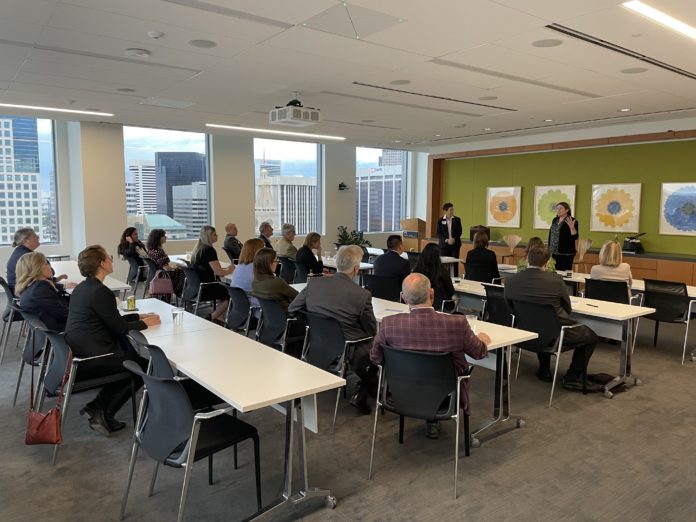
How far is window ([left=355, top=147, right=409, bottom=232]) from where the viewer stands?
1493 centimetres

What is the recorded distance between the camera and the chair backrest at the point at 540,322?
439 cm

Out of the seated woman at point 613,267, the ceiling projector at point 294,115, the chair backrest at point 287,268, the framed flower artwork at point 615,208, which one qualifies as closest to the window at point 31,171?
the chair backrest at point 287,268

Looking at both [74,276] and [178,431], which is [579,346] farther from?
[74,276]

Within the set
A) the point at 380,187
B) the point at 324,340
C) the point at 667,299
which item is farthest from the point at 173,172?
the point at 667,299

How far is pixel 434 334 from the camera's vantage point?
Result: 3.04 metres

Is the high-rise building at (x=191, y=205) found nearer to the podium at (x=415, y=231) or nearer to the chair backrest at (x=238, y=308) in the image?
the podium at (x=415, y=231)

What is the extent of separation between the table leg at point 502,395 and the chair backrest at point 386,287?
6.89 feet

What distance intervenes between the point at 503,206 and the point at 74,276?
8965mm

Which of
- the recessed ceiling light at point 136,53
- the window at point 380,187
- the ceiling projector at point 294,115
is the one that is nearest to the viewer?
the recessed ceiling light at point 136,53

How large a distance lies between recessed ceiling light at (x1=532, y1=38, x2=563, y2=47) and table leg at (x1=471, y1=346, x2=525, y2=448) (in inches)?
102

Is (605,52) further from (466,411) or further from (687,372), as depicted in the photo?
(466,411)

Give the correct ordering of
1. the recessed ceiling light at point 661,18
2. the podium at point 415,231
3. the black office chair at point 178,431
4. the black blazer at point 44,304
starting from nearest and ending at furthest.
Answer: the black office chair at point 178,431 < the recessed ceiling light at point 661,18 < the black blazer at point 44,304 < the podium at point 415,231

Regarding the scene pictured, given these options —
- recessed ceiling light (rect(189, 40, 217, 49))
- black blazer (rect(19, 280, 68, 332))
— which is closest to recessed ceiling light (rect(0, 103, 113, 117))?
recessed ceiling light (rect(189, 40, 217, 49))

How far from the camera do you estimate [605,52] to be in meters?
4.79
